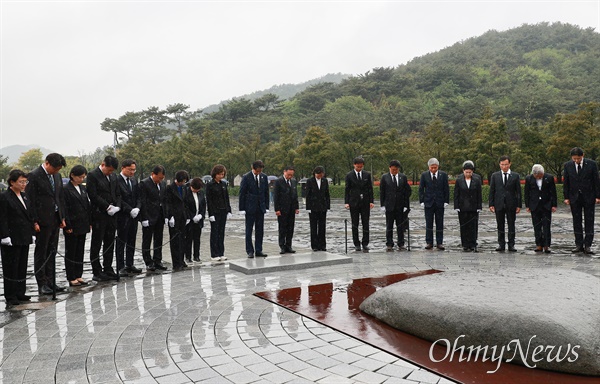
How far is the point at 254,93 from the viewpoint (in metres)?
190

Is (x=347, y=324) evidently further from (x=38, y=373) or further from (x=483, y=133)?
(x=483, y=133)

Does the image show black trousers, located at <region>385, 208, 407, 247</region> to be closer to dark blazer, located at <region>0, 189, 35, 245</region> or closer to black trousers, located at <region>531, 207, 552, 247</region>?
black trousers, located at <region>531, 207, 552, 247</region>

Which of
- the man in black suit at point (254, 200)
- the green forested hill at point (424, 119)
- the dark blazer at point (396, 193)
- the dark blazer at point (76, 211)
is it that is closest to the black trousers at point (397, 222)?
the dark blazer at point (396, 193)

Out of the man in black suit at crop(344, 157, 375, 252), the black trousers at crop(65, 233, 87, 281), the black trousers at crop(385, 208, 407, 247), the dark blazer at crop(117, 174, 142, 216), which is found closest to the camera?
the black trousers at crop(65, 233, 87, 281)

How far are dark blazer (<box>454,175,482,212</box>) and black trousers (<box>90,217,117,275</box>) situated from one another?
23.2ft

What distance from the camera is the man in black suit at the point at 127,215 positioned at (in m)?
8.38

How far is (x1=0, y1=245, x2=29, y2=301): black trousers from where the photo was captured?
21.1 feet

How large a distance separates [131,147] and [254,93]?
135 meters

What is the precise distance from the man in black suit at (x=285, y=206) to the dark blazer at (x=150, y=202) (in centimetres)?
252

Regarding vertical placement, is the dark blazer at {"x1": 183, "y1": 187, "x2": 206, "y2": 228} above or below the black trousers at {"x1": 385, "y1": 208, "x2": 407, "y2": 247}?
above

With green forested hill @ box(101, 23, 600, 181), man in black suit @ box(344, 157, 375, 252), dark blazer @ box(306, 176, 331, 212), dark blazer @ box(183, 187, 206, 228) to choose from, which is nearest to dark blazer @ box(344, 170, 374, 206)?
man in black suit @ box(344, 157, 375, 252)

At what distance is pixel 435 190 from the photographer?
10.5 m

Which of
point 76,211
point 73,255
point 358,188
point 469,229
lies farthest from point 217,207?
point 469,229

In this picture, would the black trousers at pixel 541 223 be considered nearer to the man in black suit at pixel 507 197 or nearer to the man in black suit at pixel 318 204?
the man in black suit at pixel 507 197
